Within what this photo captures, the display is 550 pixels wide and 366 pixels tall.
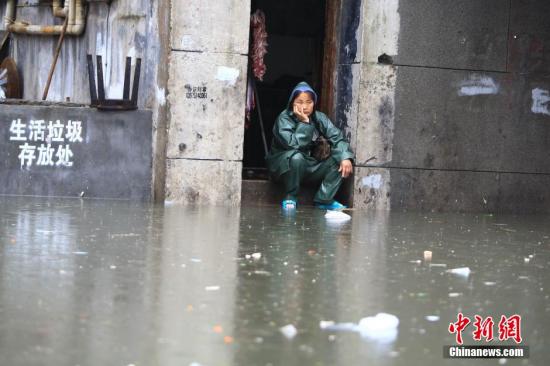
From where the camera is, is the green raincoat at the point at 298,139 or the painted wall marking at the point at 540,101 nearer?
the green raincoat at the point at 298,139

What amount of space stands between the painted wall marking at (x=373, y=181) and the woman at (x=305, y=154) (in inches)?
12.0

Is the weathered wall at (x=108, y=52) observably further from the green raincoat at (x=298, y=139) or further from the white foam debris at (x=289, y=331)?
the white foam debris at (x=289, y=331)

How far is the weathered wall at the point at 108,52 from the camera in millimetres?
9891

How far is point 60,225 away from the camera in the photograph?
22.2 feet

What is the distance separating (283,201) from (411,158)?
1586 mm

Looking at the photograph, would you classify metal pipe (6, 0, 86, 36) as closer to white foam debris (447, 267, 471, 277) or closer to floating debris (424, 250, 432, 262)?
floating debris (424, 250, 432, 262)

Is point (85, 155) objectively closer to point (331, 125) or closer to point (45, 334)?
point (331, 125)

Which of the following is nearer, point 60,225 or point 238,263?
point 238,263

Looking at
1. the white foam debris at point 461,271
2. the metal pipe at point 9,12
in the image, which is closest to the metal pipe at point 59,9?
the metal pipe at point 9,12

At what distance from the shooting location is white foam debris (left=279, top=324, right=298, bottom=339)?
3.44 meters

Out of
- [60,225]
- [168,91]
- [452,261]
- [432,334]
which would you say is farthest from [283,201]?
[432,334]

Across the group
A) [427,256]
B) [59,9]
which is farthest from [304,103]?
[427,256]

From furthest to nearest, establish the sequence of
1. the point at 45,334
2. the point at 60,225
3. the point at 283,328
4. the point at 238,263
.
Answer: the point at 60,225
the point at 238,263
the point at 283,328
the point at 45,334

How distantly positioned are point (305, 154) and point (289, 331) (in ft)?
22.2
